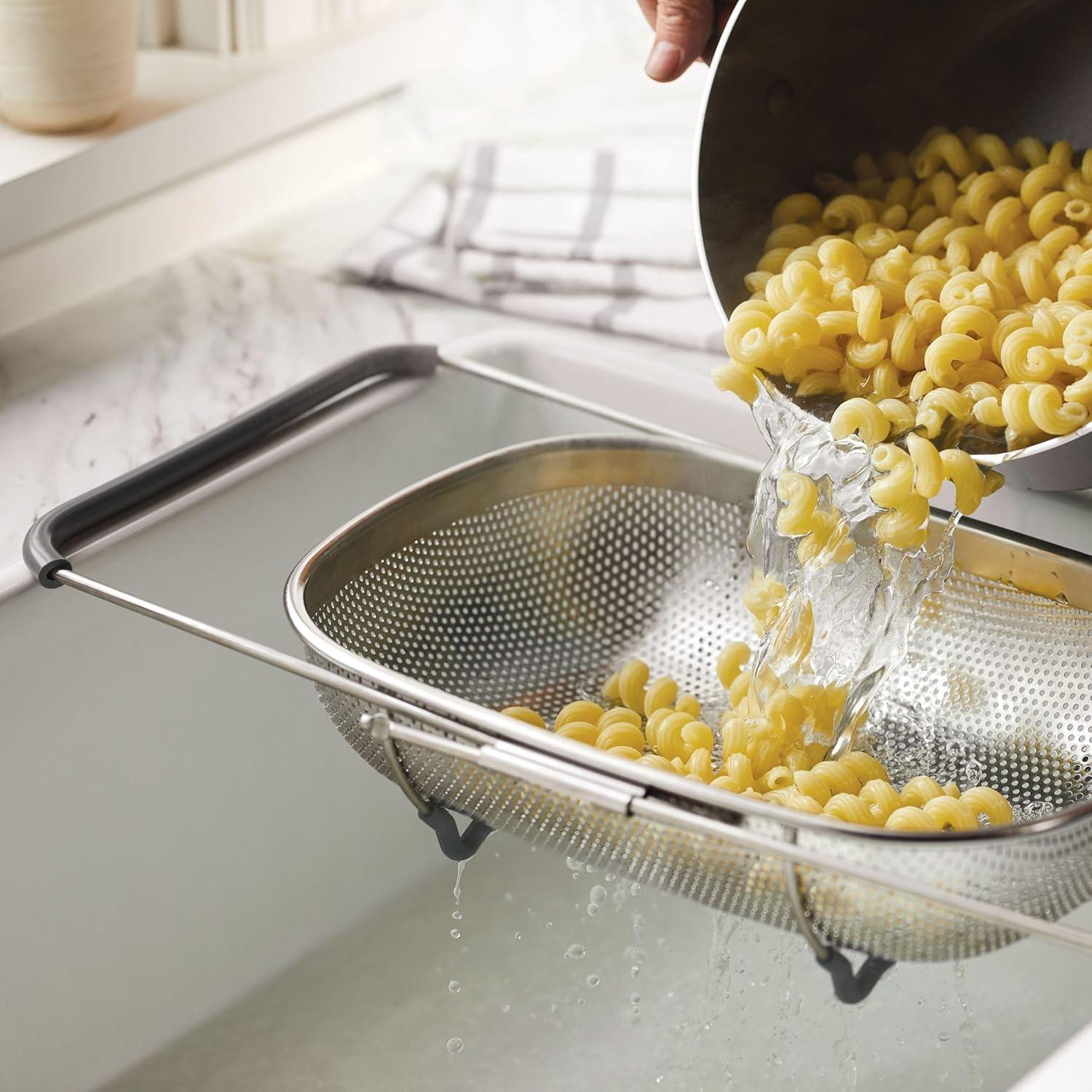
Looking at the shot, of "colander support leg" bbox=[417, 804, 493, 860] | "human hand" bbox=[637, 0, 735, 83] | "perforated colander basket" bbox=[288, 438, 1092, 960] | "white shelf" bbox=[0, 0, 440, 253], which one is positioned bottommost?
"colander support leg" bbox=[417, 804, 493, 860]

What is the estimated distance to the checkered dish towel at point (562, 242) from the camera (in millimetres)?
1155

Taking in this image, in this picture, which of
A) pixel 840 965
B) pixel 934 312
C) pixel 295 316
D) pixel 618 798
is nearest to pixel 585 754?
pixel 618 798

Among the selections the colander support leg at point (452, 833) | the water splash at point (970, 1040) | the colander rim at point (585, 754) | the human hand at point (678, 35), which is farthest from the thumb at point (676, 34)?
the water splash at point (970, 1040)

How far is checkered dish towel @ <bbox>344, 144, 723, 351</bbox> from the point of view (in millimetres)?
1155

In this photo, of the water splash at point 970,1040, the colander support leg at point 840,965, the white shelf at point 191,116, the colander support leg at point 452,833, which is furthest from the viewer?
the white shelf at point 191,116

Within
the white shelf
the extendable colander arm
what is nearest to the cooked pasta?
the extendable colander arm

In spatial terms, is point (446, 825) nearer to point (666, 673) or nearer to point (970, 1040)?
point (666, 673)

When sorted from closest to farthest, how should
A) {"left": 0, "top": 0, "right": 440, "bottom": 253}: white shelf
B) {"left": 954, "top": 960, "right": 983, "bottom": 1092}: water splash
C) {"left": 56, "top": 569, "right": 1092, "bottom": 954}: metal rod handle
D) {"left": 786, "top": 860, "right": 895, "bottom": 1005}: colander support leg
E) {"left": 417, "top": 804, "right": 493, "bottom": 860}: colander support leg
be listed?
{"left": 56, "top": 569, "right": 1092, "bottom": 954}: metal rod handle < {"left": 786, "top": 860, "right": 895, "bottom": 1005}: colander support leg < {"left": 417, "top": 804, "right": 493, "bottom": 860}: colander support leg < {"left": 954, "top": 960, "right": 983, "bottom": 1092}: water splash < {"left": 0, "top": 0, "right": 440, "bottom": 253}: white shelf

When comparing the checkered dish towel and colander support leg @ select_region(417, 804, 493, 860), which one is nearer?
colander support leg @ select_region(417, 804, 493, 860)

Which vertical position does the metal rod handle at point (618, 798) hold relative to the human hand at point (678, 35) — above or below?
below

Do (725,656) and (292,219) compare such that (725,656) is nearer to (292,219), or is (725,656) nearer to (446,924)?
(446,924)

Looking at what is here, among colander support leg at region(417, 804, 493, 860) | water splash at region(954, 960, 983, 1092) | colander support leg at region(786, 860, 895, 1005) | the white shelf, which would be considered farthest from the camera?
the white shelf

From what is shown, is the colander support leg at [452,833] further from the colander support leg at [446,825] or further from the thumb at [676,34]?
the thumb at [676,34]

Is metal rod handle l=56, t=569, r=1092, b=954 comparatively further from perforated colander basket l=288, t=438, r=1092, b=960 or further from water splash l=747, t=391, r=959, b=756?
water splash l=747, t=391, r=959, b=756
